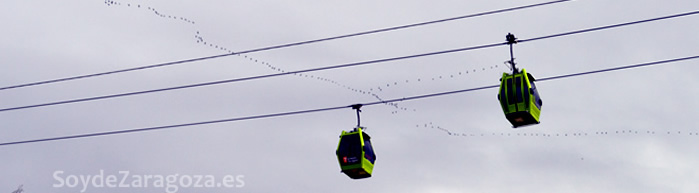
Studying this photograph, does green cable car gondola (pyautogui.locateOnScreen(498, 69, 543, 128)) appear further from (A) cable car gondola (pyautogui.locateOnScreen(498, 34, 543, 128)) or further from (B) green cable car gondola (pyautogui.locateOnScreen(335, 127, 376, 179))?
(B) green cable car gondola (pyautogui.locateOnScreen(335, 127, 376, 179))

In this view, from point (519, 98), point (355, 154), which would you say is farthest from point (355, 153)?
point (519, 98)

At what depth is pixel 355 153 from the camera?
34.8m

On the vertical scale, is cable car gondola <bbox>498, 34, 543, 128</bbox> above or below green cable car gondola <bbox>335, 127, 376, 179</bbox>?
above

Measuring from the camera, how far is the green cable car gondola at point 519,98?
32.4 metres

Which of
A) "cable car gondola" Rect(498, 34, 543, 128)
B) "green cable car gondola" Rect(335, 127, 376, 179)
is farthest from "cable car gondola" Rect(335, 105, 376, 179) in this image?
"cable car gondola" Rect(498, 34, 543, 128)

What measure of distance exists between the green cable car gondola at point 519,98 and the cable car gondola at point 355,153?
491cm

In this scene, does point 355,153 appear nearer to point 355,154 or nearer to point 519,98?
point 355,154

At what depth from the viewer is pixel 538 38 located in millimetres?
27062

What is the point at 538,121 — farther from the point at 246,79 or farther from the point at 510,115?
the point at 246,79

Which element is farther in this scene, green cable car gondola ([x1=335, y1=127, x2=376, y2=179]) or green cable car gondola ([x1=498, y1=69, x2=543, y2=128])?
green cable car gondola ([x1=335, y1=127, x2=376, y2=179])

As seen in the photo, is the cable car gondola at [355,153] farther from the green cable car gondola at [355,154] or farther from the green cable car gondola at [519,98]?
the green cable car gondola at [519,98]

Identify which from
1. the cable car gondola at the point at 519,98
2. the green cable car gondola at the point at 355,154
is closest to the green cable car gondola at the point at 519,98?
the cable car gondola at the point at 519,98

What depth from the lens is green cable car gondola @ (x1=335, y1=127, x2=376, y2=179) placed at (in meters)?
34.8

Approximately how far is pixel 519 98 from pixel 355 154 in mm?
5743
